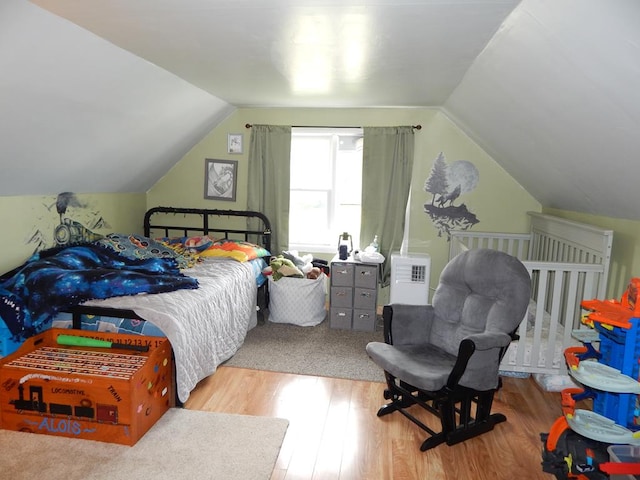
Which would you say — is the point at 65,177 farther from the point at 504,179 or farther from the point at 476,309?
the point at 504,179

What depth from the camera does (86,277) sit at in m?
2.76

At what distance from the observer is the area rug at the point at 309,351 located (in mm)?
3299

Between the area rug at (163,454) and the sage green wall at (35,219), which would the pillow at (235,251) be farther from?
the area rug at (163,454)

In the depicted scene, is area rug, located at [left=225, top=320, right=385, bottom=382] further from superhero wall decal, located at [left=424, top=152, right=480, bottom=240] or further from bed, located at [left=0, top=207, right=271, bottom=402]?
superhero wall decal, located at [left=424, top=152, right=480, bottom=240]

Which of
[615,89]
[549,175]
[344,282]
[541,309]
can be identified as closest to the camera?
[615,89]

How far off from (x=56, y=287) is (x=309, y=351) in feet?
6.37

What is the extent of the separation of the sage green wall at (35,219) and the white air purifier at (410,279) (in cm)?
290

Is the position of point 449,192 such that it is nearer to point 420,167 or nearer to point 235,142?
point 420,167

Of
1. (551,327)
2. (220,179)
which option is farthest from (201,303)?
(551,327)

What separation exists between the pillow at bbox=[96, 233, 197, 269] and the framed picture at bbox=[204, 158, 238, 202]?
3.49 ft

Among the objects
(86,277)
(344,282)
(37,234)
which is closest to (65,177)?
(37,234)

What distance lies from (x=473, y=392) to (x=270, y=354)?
170cm

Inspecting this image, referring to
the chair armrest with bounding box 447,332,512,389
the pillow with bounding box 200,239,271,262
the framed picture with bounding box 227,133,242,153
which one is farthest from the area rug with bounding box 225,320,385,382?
the framed picture with bounding box 227,133,242,153

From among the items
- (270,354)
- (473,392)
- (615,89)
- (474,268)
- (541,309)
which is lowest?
(270,354)
